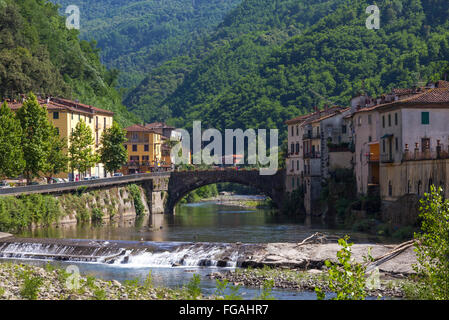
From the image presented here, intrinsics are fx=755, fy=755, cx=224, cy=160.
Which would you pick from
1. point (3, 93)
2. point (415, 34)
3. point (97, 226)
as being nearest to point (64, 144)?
point (97, 226)

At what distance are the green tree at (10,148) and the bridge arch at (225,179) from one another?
37.3 metres

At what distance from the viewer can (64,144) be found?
94750 millimetres

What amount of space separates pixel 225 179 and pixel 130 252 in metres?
61.3

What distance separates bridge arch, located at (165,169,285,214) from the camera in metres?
114

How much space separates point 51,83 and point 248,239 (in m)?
71.2

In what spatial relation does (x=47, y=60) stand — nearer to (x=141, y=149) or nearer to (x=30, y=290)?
(x=141, y=149)

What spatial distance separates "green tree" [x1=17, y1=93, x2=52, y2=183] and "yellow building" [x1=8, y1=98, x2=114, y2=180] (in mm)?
10179

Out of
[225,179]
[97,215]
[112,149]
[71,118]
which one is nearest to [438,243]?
[97,215]

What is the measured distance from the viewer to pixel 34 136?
84.2 metres

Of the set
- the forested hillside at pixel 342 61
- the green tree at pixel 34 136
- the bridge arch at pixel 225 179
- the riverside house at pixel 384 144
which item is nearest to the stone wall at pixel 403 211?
the riverside house at pixel 384 144

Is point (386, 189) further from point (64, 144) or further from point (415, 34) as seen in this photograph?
point (415, 34)

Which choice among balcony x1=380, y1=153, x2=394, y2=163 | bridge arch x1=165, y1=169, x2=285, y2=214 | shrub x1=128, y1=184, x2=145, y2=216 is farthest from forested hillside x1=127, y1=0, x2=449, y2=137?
balcony x1=380, y1=153, x2=394, y2=163

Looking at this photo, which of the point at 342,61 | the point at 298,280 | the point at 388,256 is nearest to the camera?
the point at 298,280

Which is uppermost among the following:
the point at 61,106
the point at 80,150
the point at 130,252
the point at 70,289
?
the point at 61,106
